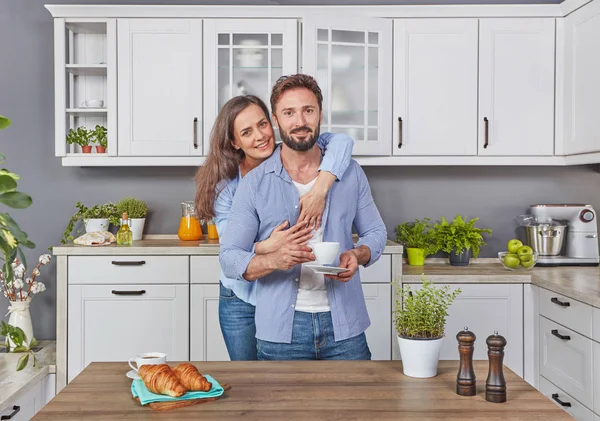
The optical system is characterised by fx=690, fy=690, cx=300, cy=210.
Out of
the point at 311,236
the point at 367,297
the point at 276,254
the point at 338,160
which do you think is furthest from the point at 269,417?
the point at 367,297

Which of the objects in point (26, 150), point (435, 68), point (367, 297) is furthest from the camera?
point (26, 150)

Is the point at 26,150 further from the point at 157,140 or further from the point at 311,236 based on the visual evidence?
the point at 311,236

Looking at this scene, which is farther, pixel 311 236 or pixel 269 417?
pixel 311 236

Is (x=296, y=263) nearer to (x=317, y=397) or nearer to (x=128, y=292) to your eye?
(x=317, y=397)

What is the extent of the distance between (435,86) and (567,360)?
1.60m

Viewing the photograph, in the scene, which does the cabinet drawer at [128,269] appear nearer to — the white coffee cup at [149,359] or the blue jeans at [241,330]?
the blue jeans at [241,330]

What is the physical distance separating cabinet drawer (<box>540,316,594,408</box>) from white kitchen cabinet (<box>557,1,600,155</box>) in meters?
0.97

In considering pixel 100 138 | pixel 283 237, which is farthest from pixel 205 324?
pixel 283 237

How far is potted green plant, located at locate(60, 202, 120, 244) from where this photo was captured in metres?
3.88

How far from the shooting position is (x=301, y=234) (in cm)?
200

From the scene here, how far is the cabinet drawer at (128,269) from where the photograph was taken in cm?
355

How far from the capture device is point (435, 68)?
12.5 feet

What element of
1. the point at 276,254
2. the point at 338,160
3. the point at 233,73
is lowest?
the point at 276,254

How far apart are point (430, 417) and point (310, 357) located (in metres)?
0.71
